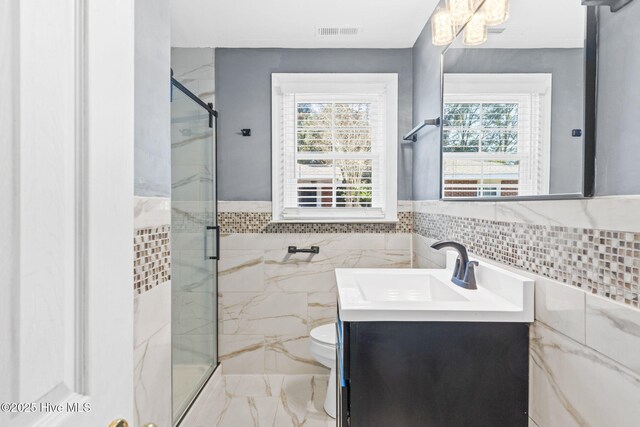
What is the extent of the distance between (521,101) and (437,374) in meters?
0.92

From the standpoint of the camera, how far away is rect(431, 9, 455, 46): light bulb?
1996 millimetres

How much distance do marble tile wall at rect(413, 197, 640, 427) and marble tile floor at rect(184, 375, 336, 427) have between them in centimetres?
141

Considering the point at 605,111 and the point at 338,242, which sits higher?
the point at 605,111

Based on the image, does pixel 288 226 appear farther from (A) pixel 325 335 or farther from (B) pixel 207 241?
(A) pixel 325 335

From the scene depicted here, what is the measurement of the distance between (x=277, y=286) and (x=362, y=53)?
1.77 meters

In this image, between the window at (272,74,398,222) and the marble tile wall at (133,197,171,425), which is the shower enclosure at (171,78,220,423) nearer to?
the window at (272,74,398,222)

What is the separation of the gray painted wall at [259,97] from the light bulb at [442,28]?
23.9 inches

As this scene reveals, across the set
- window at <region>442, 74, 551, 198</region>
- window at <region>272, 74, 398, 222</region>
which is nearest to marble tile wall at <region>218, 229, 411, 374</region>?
window at <region>272, 74, 398, 222</region>

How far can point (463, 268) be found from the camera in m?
1.58

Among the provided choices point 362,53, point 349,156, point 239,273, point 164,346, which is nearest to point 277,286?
point 239,273

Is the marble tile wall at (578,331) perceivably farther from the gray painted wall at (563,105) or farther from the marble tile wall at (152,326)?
the marble tile wall at (152,326)

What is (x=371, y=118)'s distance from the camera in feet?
9.07

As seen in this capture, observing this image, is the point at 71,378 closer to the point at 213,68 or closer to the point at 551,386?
the point at 551,386

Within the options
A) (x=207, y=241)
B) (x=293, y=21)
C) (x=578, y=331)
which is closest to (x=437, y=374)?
(x=578, y=331)
